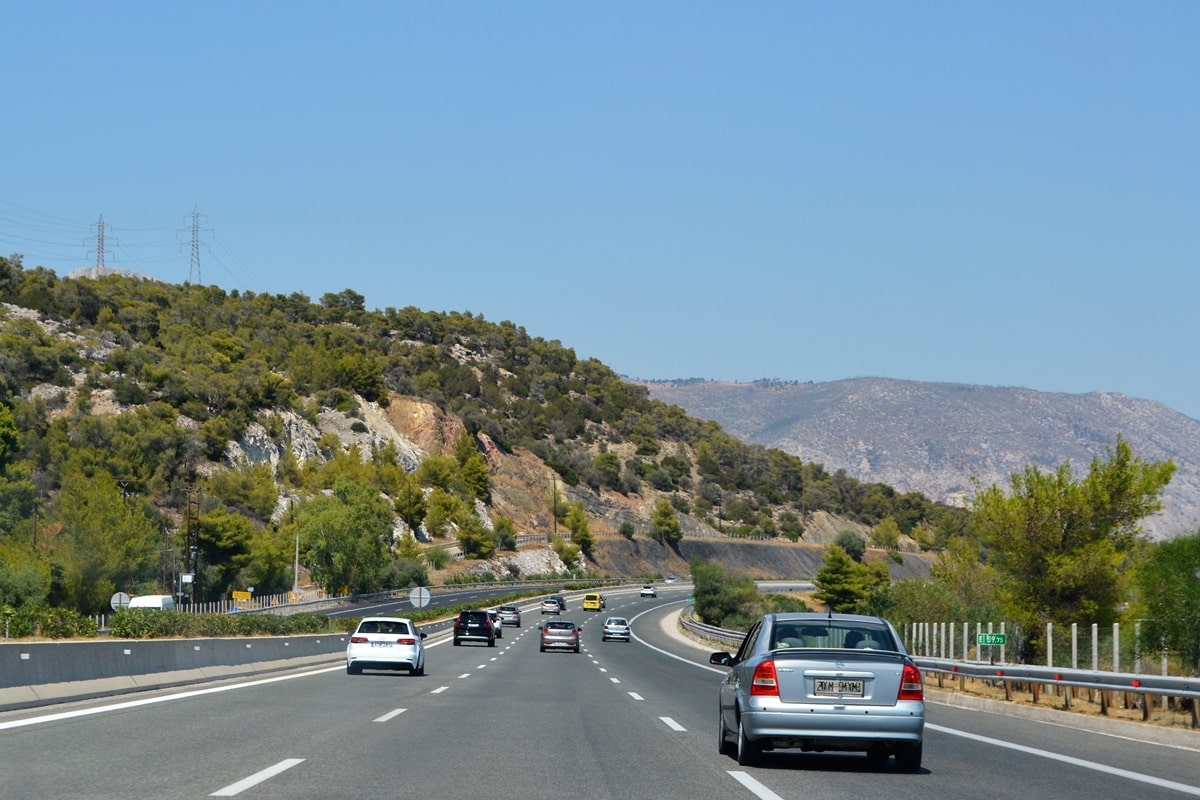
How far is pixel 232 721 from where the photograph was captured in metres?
16.4

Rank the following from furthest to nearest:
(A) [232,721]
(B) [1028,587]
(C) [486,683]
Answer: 1. (B) [1028,587]
2. (C) [486,683]
3. (A) [232,721]

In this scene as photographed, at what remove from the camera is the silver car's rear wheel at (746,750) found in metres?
12.3

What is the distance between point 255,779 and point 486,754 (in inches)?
122

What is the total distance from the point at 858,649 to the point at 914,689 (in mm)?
646

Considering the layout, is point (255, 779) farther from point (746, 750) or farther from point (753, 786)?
point (746, 750)

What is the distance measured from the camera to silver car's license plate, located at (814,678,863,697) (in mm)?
11906

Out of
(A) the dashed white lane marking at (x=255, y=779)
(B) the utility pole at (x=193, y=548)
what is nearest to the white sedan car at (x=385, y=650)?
(A) the dashed white lane marking at (x=255, y=779)

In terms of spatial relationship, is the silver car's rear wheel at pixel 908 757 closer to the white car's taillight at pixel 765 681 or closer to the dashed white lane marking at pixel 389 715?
the white car's taillight at pixel 765 681

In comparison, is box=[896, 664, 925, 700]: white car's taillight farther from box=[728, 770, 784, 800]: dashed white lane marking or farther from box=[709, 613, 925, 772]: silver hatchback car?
box=[728, 770, 784, 800]: dashed white lane marking

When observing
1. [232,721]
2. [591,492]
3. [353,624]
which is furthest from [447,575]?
[232,721]

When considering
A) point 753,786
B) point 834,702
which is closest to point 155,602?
point 834,702

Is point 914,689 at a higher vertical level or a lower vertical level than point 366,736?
higher

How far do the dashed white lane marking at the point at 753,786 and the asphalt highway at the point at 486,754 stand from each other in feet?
0.06

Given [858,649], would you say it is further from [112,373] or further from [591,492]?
[591,492]
